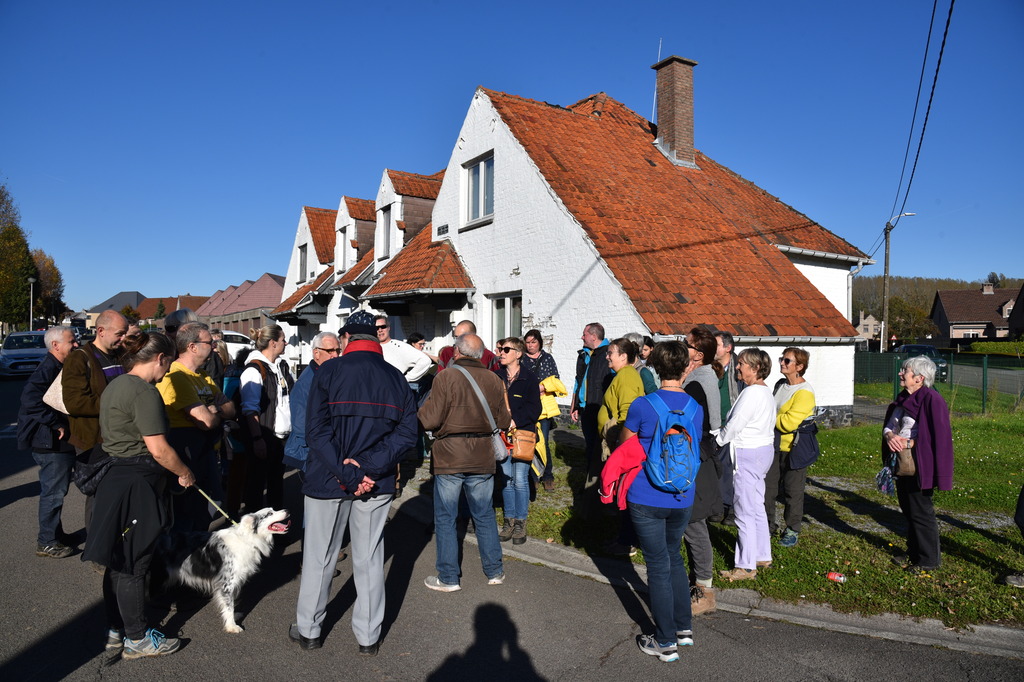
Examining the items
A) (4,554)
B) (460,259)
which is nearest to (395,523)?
(4,554)

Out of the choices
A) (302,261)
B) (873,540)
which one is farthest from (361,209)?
(873,540)

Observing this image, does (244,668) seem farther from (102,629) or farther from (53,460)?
(53,460)

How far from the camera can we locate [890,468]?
5.36 meters

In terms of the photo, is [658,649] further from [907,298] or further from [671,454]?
[907,298]

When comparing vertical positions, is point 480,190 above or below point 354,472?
above

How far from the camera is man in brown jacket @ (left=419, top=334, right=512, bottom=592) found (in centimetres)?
495

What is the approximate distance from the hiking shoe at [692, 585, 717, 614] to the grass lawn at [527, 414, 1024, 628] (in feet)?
1.52

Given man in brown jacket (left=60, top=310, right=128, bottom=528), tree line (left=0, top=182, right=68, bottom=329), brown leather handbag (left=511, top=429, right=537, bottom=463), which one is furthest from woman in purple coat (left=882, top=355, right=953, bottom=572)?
tree line (left=0, top=182, right=68, bottom=329)

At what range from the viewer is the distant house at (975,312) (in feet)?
250

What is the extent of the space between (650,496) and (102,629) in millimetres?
3646

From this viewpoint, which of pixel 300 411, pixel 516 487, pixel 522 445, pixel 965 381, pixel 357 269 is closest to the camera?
pixel 300 411

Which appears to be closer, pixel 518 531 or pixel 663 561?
pixel 663 561

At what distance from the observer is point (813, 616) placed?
467 centimetres

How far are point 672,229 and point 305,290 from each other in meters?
16.5
